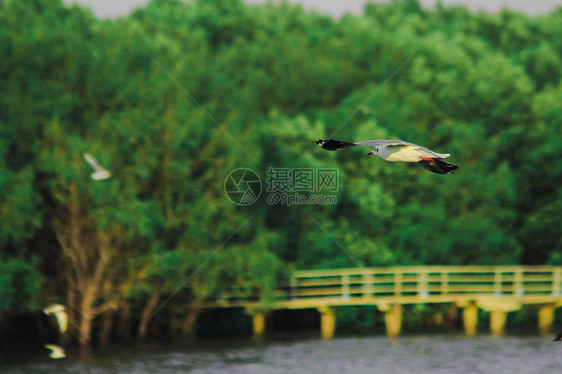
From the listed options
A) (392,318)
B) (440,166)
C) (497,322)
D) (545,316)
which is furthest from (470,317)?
(440,166)

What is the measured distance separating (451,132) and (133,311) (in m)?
13.7

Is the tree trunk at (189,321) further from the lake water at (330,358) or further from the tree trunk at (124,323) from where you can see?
the tree trunk at (124,323)

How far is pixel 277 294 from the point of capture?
2955 cm

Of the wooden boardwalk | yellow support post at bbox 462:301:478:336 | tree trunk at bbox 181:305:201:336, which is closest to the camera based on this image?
tree trunk at bbox 181:305:201:336

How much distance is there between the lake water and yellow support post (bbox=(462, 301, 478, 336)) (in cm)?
178

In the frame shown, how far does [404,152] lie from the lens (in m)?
12.3

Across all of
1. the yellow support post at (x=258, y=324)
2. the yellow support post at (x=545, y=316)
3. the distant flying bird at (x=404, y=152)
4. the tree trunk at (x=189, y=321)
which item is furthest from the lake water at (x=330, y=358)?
the distant flying bird at (x=404, y=152)

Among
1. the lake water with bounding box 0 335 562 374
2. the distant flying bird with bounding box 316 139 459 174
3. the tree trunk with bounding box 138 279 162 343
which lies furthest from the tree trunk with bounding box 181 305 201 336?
the distant flying bird with bounding box 316 139 459 174

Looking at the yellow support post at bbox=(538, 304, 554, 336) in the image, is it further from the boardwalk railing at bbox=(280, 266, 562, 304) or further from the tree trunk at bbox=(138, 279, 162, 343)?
the tree trunk at bbox=(138, 279, 162, 343)

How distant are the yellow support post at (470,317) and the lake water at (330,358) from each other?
5.84ft

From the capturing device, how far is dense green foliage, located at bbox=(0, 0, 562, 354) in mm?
26828

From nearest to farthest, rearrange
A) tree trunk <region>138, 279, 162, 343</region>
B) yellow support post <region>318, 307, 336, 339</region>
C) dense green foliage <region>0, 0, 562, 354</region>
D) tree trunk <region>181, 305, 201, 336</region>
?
dense green foliage <region>0, 0, 562, 354</region>
tree trunk <region>138, 279, 162, 343</region>
tree trunk <region>181, 305, 201, 336</region>
yellow support post <region>318, 307, 336, 339</region>

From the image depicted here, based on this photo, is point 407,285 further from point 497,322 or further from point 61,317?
point 61,317

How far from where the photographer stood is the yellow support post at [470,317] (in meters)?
31.1
